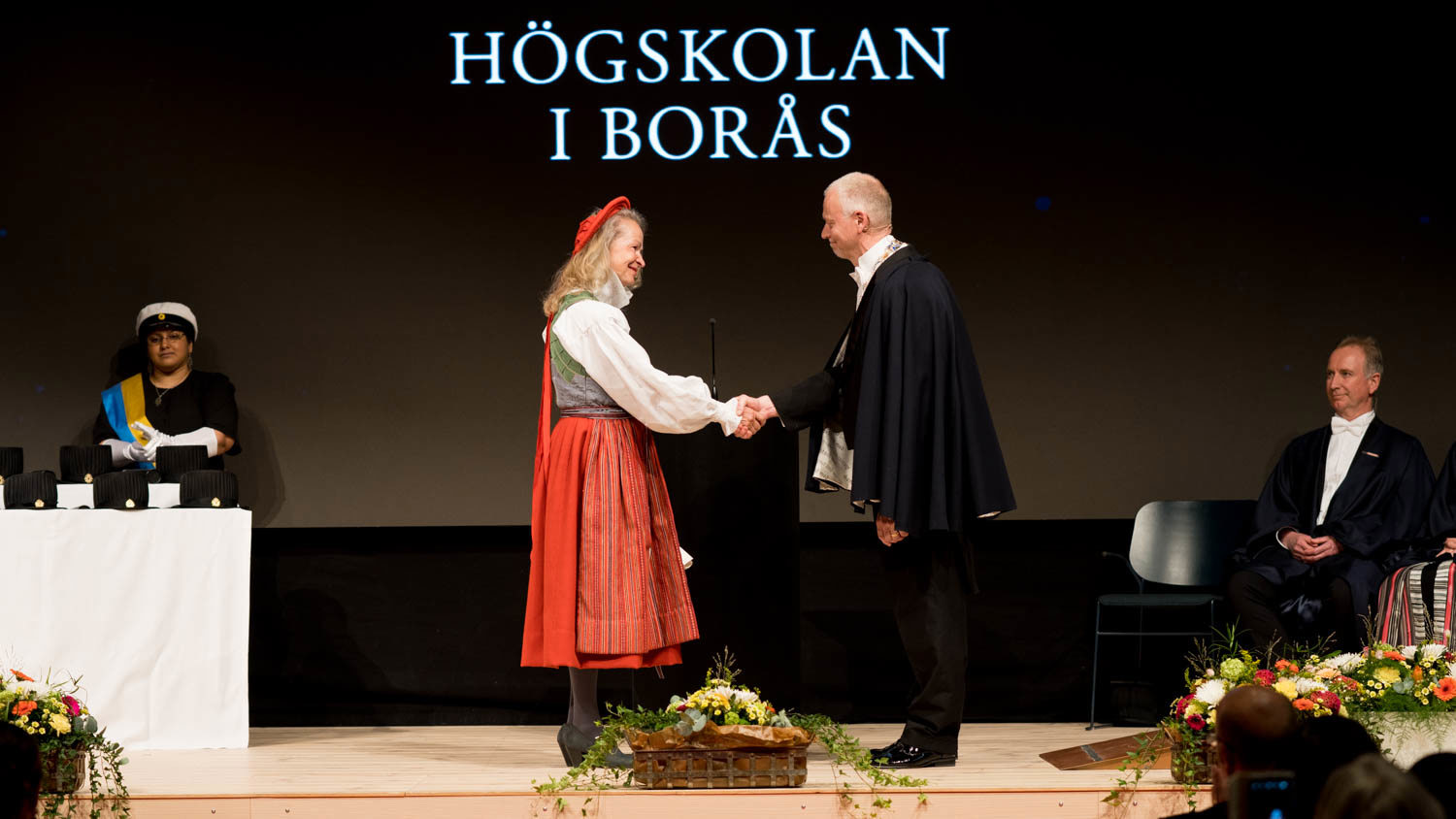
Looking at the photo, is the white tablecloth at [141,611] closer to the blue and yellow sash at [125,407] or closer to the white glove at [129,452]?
the white glove at [129,452]

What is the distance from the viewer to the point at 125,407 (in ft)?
17.8

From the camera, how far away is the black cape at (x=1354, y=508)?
4996 millimetres

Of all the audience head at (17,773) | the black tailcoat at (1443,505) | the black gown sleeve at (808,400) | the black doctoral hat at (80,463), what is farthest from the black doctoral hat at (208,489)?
the black tailcoat at (1443,505)

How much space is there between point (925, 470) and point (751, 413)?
556 mm

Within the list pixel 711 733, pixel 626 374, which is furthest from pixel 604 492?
pixel 711 733

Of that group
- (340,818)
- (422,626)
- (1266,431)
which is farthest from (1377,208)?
(340,818)

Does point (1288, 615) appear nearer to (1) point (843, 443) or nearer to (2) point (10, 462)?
(1) point (843, 443)

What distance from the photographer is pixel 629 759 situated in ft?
13.0

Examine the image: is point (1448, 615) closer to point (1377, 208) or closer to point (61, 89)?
point (1377, 208)

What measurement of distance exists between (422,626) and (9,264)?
2.07 metres

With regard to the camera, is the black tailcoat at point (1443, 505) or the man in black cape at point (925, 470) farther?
the black tailcoat at point (1443, 505)

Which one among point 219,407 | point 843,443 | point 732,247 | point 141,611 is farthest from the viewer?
point 732,247

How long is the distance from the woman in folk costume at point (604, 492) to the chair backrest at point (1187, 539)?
182 centimetres

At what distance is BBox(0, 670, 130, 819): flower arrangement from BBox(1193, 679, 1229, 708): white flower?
263cm
